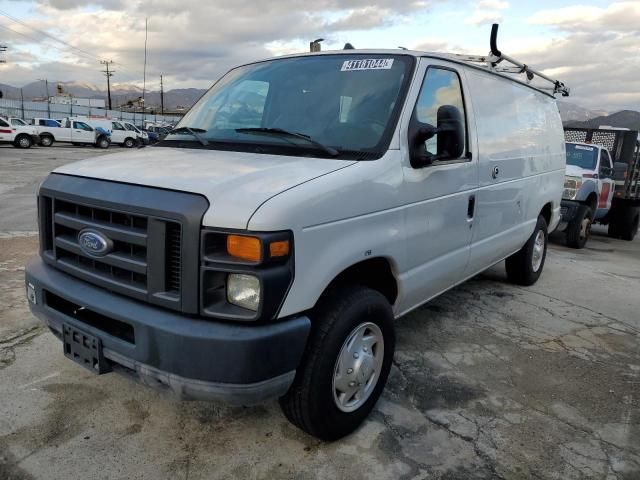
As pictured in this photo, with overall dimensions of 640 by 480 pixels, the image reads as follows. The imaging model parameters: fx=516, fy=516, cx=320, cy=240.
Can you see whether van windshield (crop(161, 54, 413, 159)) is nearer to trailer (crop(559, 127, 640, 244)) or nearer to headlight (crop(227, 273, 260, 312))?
headlight (crop(227, 273, 260, 312))

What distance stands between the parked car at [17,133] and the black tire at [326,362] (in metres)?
30.2

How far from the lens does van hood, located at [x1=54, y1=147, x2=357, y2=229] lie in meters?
2.19

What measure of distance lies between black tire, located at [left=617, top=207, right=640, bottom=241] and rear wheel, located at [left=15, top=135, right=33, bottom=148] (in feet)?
94.0

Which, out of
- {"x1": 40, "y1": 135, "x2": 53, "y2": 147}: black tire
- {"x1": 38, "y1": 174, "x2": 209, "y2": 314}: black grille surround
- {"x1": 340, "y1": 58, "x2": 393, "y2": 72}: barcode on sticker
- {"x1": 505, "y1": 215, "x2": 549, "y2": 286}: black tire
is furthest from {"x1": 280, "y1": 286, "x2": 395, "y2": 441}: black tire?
{"x1": 40, "y1": 135, "x2": 53, "y2": 147}: black tire

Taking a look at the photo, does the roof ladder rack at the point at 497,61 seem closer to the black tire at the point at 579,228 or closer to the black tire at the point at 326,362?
the black tire at the point at 326,362

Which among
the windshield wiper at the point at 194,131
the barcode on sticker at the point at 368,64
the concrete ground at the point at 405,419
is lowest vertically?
the concrete ground at the point at 405,419

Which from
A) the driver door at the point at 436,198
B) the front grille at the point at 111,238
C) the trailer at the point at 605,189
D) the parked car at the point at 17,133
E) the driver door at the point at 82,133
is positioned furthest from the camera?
the driver door at the point at 82,133

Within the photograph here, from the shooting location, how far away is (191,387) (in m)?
2.24

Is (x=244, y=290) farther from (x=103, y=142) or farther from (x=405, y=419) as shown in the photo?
(x=103, y=142)

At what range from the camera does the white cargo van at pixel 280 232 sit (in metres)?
2.21

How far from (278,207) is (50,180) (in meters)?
1.49

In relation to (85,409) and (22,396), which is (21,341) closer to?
(22,396)

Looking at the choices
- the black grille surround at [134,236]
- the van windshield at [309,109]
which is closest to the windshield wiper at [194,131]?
the van windshield at [309,109]

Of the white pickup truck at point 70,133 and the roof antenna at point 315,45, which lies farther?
the white pickup truck at point 70,133
